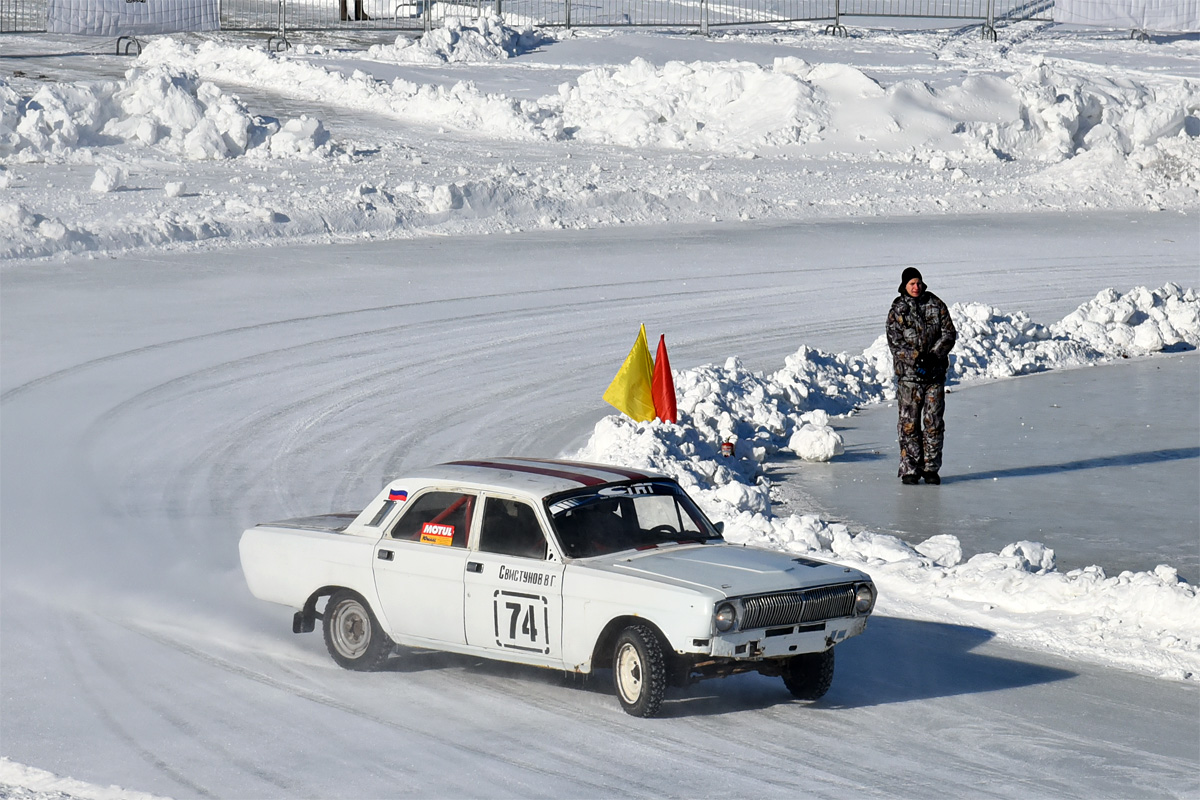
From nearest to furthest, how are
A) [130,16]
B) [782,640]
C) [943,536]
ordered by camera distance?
1. [782,640]
2. [943,536]
3. [130,16]

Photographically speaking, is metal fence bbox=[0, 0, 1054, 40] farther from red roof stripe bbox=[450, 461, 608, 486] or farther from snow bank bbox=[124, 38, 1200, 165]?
red roof stripe bbox=[450, 461, 608, 486]

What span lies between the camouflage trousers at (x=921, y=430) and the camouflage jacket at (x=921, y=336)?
11 centimetres

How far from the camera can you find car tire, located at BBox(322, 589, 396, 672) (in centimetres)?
869

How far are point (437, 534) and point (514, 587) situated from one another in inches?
26.8

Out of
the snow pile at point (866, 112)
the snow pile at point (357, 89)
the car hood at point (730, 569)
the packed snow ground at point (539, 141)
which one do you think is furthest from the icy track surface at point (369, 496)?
the snow pile at point (357, 89)

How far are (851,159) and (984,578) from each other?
23543mm

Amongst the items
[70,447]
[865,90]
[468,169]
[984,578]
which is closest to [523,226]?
[468,169]

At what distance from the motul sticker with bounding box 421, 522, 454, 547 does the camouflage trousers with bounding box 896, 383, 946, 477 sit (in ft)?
19.4

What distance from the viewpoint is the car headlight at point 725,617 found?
7363 millimetres

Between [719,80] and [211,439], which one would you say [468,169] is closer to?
[719,80]

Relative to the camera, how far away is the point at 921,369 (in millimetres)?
13398

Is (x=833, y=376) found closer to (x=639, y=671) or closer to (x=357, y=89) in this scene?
(x=639, y=671)

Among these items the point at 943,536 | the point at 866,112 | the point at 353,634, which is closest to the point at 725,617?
the point at 353,634

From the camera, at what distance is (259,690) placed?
326 inches
